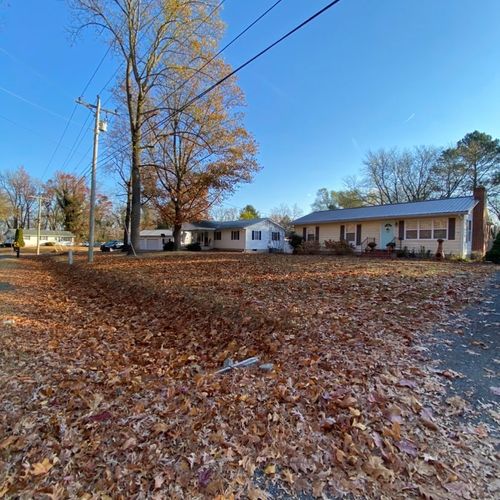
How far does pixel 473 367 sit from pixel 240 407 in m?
2.79

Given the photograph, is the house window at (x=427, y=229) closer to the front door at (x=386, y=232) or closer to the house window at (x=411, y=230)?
the house window at (x=411, y=230)

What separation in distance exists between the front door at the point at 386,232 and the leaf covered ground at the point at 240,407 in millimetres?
15453

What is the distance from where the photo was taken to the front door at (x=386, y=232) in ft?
68.1

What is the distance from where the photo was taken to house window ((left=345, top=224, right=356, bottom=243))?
909 inches

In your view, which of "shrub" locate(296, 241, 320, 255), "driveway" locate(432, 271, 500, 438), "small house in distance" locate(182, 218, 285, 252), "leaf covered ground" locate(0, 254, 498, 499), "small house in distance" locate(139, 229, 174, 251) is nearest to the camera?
"leaf covered ground" locate(0, 254, 498, 499)

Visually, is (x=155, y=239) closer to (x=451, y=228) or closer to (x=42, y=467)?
(x=451, y=228)

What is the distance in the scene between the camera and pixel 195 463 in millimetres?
2426

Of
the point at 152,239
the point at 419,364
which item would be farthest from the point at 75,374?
the point at 152,239

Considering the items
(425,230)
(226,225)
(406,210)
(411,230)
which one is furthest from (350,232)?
(226,225)

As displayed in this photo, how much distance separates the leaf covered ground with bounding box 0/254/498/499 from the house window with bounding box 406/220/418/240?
14857mm

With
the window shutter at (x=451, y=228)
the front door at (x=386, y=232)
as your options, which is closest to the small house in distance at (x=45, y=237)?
the front door at (x=386, y=232)

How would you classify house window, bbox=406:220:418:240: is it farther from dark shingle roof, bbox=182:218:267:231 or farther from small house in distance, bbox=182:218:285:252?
dark shingle roof, bbox=182:218:267:231

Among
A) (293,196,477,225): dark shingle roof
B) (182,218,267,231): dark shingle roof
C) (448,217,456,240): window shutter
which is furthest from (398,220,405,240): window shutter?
(182,218,267,231): dark shingle roof

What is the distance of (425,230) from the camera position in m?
19.3
